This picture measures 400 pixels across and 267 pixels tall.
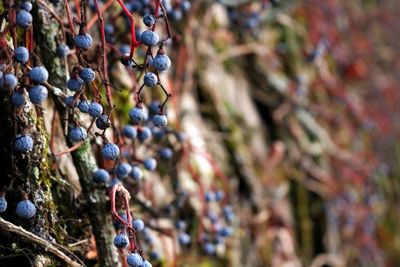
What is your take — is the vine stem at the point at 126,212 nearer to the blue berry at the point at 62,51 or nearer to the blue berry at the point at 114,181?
the blue berry at the point at 114,181

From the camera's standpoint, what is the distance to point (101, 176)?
1065mm

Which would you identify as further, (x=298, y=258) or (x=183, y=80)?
(x=298, y=258)

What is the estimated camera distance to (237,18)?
2.16 metres

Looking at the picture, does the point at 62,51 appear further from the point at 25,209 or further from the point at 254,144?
the point at 254,144

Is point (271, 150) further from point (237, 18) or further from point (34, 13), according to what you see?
point (34, 13)

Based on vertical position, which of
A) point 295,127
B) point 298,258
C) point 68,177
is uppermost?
point 295,127

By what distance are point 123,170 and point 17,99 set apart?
1.03ft

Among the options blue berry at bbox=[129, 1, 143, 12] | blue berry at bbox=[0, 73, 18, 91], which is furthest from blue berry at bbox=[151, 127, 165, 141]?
blue berry at bbox=[0, 73, 18, 91]

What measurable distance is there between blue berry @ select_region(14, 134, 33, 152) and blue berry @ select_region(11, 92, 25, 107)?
0.06m

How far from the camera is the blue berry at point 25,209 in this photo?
896 millimetres

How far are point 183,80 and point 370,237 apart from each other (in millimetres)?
1377

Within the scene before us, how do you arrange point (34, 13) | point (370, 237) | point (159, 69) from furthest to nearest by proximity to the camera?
point (370, 237) < point (34, 13) < point (159, 69)

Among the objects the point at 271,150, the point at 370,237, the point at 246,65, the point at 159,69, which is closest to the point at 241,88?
the point at 246,65

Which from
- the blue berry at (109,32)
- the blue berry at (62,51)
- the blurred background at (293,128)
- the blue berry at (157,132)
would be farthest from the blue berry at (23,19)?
the blurred background at (293,128)
